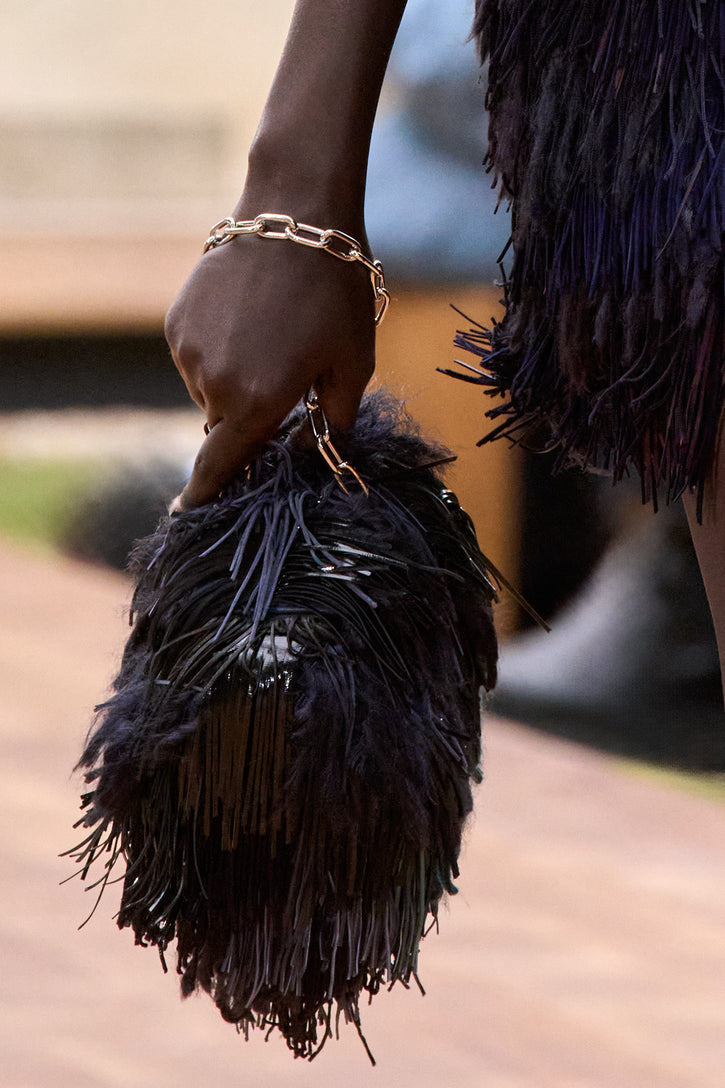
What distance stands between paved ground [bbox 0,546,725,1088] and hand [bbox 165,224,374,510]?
24 centimetres

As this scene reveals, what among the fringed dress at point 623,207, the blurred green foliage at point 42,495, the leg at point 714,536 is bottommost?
the leg at point 714,536

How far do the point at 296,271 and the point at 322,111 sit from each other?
68mm

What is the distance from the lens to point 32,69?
5.13 metres

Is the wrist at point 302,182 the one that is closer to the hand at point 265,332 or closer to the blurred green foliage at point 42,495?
the hand at point 265,332

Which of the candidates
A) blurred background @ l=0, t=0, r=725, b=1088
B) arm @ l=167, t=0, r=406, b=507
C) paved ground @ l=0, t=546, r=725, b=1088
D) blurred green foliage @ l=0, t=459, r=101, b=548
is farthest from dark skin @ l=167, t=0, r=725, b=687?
blurred green foliage @ l=0, t=459, r=101, b=548

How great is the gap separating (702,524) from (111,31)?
516 centimetres

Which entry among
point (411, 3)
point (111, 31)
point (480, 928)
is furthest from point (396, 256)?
point (111, 31)

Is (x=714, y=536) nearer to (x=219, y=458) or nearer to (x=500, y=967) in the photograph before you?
(x=219, y=458)

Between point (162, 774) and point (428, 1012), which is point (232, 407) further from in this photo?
point (428, 1012)

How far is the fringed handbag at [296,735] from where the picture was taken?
1.71 ft

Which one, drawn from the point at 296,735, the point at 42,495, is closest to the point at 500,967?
the point at 296,735

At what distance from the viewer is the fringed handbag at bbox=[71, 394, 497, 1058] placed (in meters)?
0.52

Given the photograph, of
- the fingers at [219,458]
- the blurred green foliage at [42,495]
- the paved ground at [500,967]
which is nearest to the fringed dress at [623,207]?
the fingers at [219,458]

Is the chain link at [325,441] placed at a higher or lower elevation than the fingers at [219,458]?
higher
